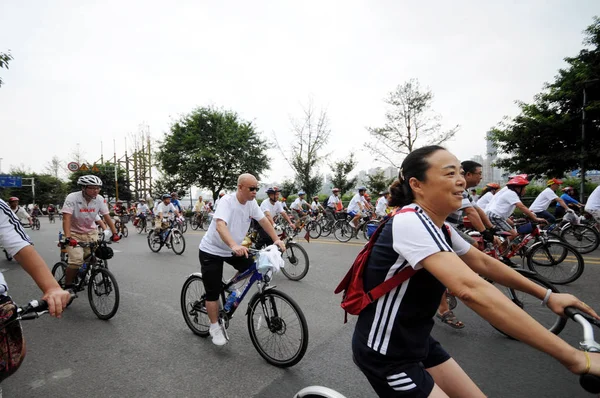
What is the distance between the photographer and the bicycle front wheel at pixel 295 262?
6682 mm

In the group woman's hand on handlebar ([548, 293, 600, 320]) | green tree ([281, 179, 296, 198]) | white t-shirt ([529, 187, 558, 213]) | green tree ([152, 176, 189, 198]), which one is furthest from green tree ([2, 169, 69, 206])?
woman's hand on handlebar ([548, 293, 600, 320])

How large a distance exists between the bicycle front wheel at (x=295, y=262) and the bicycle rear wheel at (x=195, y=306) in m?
2.90

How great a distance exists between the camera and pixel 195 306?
3.82 m

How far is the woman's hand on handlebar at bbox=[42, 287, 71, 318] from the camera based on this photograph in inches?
63.5

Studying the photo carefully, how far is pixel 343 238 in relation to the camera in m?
12.3

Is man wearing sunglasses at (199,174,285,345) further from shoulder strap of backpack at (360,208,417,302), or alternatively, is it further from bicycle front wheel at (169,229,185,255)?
bicycle front wheel at (169,229,185,255)

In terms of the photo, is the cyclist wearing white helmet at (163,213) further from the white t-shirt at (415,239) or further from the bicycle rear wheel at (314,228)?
the white t-shirt at (415,239)

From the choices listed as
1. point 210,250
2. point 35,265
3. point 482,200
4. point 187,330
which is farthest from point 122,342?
point 482,200

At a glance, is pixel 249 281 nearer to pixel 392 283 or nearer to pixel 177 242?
pixel 392 283

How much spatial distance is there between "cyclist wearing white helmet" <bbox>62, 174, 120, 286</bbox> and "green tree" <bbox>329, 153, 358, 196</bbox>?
939 inches

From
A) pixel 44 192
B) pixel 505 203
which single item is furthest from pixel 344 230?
pixel 44 192

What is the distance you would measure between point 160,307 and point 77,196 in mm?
2323

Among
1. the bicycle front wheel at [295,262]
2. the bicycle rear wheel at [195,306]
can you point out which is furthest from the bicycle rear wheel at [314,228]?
the bicycle rear wheel at [195,306]

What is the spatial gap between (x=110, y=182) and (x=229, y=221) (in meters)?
48.8
